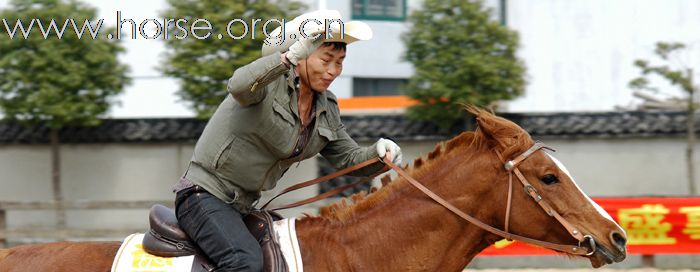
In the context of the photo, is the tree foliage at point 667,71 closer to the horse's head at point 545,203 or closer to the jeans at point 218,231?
the horse's head at point 545,203

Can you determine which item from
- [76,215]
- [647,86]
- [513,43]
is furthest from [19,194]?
[647,86]

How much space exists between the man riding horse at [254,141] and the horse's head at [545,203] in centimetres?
78

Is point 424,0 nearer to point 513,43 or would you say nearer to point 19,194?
point 513,43

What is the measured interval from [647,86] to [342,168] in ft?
25.2

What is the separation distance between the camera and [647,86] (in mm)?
11422

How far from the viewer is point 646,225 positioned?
976 centimetres

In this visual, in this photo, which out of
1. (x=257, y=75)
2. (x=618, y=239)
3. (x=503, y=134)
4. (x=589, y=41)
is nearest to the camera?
(x=257, y=75)

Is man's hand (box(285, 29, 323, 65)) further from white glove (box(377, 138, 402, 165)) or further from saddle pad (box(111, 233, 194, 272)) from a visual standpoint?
saddle pad (box(111, 233, 194, 272))

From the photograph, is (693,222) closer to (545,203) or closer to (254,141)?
(545,203)

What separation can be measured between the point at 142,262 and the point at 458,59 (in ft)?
23.9

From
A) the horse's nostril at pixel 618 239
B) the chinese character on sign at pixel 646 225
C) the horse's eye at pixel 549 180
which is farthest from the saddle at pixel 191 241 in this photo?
the chinese character on sign at pixel 646 225

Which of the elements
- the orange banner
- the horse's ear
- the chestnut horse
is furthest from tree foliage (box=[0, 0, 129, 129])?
the horse's ear

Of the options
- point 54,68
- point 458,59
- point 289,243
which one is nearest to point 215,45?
point 54,68

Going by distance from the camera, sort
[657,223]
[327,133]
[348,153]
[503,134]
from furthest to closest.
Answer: [657,223]
[348,153]
[327,133]
[503,134]
